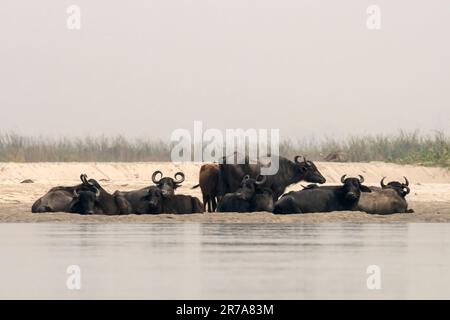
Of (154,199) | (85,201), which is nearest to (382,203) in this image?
(154,199)

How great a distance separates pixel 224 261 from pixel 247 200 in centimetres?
1055

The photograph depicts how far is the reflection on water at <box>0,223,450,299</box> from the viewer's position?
49.1 feet

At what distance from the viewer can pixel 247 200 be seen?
93.8ft

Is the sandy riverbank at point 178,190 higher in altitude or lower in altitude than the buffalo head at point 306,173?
lower

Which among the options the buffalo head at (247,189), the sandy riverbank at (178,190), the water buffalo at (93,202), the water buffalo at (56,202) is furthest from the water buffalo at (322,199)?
the water buffalo at (56,202)

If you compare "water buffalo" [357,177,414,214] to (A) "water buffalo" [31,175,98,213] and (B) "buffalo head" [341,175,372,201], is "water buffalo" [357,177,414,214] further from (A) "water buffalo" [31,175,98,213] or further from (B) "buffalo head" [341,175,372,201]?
(A) "water buffalo" [31,175,98,213]

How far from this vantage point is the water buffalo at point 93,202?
28.2 m

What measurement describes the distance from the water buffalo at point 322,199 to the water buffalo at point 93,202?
351 cm

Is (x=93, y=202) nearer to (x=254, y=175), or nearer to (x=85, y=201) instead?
(x=85, y=201)

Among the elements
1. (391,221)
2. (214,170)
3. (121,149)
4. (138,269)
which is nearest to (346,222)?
(391,221)

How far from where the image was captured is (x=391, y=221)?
27.5 meters

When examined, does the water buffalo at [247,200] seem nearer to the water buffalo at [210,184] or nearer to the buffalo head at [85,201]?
the water buffalo at [210,184]

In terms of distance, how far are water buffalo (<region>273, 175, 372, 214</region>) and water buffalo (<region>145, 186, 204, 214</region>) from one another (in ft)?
5.97
